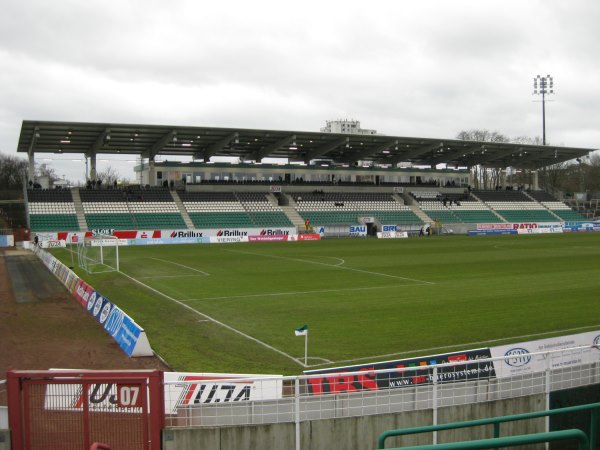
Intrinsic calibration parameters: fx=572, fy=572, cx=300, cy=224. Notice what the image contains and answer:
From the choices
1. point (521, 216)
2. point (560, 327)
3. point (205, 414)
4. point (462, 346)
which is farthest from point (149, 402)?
point (521, 216)

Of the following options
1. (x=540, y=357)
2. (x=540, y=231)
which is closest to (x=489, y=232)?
(x=540, y=231)

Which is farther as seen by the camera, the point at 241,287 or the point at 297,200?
the point at 297,200

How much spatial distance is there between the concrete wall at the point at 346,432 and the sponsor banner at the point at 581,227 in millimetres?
77436

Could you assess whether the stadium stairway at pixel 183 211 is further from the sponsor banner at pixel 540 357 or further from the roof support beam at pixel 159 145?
the sponsor banner at pixel 540 357

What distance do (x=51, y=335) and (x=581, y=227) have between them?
78.5m

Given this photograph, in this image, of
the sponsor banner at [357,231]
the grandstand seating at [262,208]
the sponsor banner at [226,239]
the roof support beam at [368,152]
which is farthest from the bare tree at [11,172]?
the sponsor banner at [357,231]

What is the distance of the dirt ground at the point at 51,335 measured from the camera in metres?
15.2

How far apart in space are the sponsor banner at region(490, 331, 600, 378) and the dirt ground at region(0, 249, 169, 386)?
8.27 meters

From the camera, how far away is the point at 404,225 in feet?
244

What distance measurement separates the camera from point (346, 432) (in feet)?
29.0

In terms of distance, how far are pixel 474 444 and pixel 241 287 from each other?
25.2 metres

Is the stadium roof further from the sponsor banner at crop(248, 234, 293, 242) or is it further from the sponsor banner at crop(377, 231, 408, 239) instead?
the sponsor banner at crop(377, 231, 408, 239)

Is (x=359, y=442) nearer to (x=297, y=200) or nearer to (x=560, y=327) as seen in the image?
(x=560, y=327)

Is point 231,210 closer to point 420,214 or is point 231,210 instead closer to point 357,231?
point 357,231
